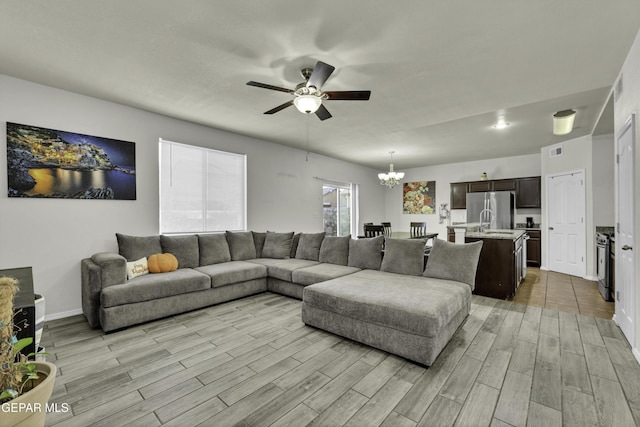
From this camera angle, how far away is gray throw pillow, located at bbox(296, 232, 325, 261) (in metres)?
4.63

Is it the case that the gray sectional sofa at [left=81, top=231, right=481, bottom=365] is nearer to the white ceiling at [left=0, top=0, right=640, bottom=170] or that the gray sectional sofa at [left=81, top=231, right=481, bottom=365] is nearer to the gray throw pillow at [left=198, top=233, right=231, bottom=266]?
the gray throw pillow at [left=198, top=233, right=231, bottom=266]

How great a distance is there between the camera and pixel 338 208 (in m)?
7.95

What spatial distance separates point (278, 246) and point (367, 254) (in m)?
1.67

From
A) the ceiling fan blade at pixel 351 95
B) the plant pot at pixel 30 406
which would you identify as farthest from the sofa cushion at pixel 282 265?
the plant pot at pixel 30 406

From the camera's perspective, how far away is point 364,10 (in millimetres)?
2020

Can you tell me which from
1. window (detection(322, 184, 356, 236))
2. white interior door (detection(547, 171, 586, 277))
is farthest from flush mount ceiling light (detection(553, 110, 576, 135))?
window (detection(322, 184, 356, 236))

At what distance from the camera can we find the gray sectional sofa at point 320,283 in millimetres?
2412

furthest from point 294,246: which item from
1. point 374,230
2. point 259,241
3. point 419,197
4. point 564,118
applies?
point 419,197

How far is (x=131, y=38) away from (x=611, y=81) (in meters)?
4.87

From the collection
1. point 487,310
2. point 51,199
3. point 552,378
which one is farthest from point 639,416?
point 51,199

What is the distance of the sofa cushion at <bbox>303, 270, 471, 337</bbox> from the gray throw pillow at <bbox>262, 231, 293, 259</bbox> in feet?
5.79

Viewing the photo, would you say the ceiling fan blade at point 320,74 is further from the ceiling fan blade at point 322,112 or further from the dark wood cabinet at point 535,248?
the dark wood cabinet at point 535,248

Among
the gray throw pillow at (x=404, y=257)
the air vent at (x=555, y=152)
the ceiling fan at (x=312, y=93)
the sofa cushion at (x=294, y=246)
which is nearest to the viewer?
the ceiling fan at (x=312, y=93)

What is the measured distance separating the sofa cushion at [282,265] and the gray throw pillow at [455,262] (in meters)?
1.80
